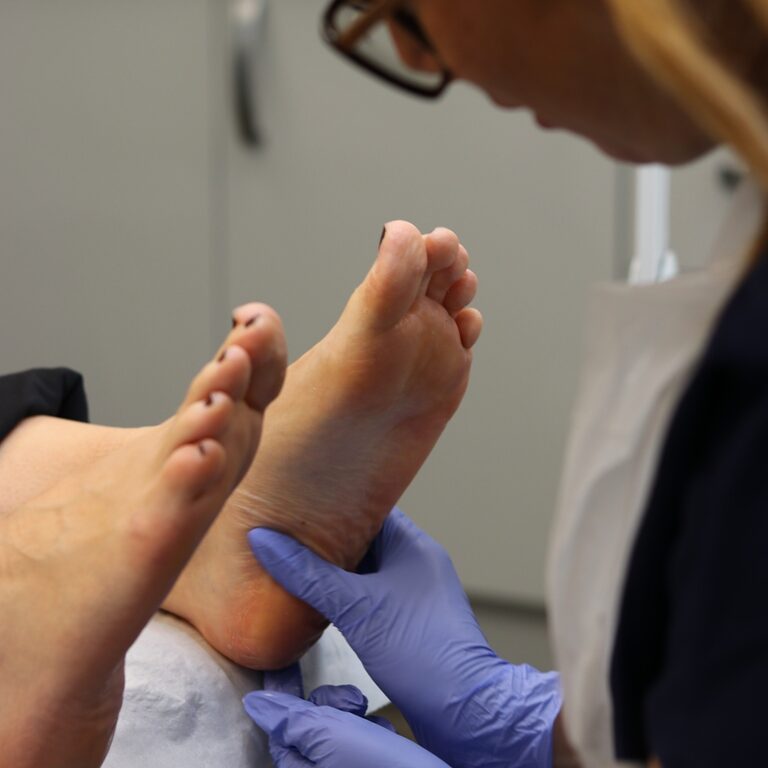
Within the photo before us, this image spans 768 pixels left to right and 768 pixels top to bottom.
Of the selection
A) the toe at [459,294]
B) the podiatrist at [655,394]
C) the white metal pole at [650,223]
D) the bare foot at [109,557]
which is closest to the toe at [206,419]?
the bare foot at [109,557]

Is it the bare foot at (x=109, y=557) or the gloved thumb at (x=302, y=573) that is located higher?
the bare foot at (x=109, y=557)

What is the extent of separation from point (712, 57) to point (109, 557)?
36 cm

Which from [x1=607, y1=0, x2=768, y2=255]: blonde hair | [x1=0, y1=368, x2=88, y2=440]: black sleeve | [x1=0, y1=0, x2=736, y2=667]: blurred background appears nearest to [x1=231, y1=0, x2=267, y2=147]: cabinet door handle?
[x1=0, y1=0, x2=736, y2=667]: blurred background

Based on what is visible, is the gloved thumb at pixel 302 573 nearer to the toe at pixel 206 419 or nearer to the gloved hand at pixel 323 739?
the gloved hand at pixel 323 739

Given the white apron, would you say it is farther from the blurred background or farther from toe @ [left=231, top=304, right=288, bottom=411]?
the blurred background

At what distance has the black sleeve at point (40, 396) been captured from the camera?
0.86 metres

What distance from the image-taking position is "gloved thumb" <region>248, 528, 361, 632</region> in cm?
77

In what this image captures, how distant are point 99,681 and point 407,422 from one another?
0.92ft

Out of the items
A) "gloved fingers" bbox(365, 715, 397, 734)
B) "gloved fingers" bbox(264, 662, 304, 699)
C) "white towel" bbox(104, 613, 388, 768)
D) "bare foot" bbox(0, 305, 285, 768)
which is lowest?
"gloved fingers" bbox(365, 715, 397, 734)

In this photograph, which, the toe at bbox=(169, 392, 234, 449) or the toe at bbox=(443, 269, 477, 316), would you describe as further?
the toe at bbox=(443, 269, 477, 316)

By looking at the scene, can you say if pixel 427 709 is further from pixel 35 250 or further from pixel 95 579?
pixel 35 250

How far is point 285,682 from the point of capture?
0.79m

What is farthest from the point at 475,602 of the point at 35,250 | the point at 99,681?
the point at 99,681

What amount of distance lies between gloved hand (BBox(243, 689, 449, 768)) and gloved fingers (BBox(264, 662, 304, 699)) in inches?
1.7
